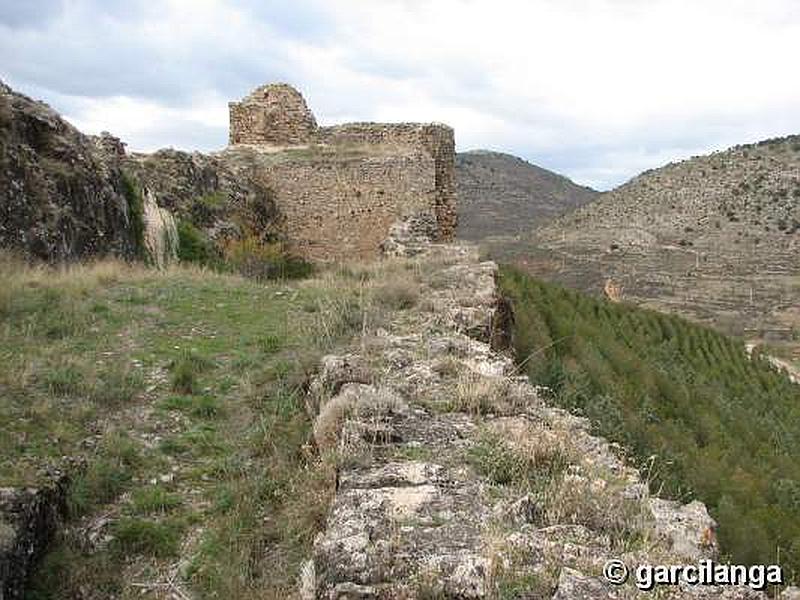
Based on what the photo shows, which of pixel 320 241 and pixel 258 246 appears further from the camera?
pixel 320 241

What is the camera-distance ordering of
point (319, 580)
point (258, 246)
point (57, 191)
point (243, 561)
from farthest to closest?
point (258, 246) < point (57, 191) < point (243, 561) < point (319, 580)

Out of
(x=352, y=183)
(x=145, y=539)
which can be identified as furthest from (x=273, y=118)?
(x=145, y=539)

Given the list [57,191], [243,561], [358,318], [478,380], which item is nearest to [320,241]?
[57,191]

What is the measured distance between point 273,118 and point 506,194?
63008mm

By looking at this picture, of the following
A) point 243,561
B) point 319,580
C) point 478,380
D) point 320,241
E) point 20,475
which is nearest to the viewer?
point 319,580

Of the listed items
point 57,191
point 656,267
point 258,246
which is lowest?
point 656,267

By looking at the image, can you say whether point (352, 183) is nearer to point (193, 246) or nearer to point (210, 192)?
point (210, 192)


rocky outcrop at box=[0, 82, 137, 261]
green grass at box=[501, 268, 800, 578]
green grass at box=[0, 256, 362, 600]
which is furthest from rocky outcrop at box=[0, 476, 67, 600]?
rocky outcrop at box=[0, 82, 137, 261]

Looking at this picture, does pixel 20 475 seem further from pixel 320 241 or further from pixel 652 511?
pixel 320 241

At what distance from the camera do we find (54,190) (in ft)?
34.3

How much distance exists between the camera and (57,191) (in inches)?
414

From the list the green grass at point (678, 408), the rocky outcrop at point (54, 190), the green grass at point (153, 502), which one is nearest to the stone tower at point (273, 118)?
the rocky outcrop at point (54, 190)

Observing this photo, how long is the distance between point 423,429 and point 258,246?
10814 mm

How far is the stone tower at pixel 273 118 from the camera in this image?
1730cm
